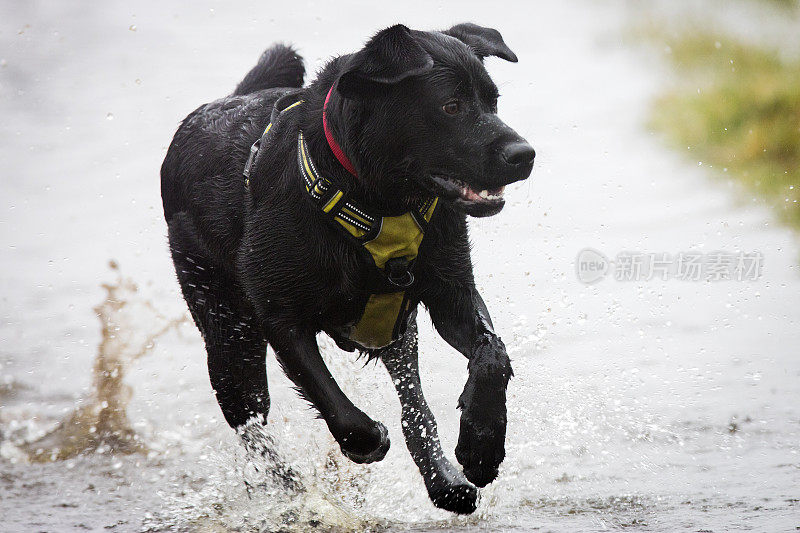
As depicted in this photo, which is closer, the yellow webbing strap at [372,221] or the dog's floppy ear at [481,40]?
the yellow webbing strap at [372,221]

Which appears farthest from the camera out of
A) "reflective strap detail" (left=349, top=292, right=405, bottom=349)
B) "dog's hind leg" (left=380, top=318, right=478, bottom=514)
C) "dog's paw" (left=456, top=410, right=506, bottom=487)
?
"dog's hind leg" (left=380, top=318, right=478, bottom=514)

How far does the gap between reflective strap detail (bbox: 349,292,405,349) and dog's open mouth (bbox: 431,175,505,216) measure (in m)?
0.47

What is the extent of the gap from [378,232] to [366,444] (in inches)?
28.5

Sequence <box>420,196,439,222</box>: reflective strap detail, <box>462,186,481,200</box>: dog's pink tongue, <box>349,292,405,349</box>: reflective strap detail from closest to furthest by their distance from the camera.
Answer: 1. <box>462,186,481,200</box>: dog's pink tongue
2. <box>420,196,439,222</box>: reflective strap detail
3. <box>349,292,405,349</box>: reflective strap detail

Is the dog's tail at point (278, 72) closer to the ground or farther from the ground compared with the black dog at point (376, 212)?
farther from the ground

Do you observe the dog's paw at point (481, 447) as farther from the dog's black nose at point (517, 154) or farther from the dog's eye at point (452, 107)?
the dog's eye at point (452, 107)

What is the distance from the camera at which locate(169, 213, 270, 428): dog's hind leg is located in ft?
13.0

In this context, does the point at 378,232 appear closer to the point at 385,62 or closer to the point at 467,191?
the point at 467,191

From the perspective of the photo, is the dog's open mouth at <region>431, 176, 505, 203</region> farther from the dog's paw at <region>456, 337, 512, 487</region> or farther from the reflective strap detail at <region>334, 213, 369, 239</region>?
the dog's paw at <region>456, 337, 512, 487</region>

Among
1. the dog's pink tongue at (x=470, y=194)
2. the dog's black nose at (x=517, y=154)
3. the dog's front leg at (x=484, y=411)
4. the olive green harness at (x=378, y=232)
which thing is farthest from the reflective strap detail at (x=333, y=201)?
the dog's front leg at (x=484, y=411)

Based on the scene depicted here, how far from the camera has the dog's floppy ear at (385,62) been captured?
9.20 ft

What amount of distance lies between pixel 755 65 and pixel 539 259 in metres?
3.32

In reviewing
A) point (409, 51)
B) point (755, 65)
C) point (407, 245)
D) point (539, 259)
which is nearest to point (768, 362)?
point (539, 259)

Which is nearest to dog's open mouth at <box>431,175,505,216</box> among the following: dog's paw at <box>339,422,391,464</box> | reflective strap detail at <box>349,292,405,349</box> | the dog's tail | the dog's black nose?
the dog's black nose
